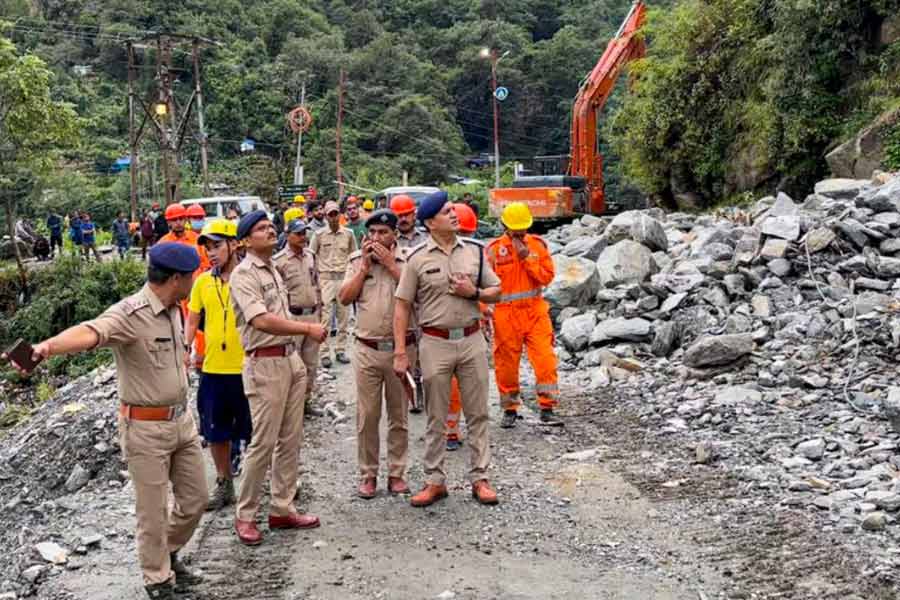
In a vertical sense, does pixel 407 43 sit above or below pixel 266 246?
above

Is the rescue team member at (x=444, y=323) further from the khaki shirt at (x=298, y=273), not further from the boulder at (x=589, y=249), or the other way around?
the boulder at (x=589, y=249)

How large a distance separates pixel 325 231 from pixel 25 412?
28.9 feet

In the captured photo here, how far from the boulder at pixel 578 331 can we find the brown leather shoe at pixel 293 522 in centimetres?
551

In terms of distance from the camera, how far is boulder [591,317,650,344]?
9992 millimetres

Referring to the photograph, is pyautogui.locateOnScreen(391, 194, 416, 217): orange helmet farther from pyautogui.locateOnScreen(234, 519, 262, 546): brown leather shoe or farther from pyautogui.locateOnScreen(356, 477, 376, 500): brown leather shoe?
pyautogui.locateOnScreen(234, 519, 262, 546): brown leather shoe

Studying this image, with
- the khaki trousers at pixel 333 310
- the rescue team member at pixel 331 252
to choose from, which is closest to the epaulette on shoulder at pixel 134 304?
the khaki trousers at pixel 333 310

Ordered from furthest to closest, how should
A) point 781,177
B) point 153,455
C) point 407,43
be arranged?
1. point 407,43
2. point 781,177
3. point 153,455

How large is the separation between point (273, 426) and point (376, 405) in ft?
2.99

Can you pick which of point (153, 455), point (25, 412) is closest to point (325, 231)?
point (153, 455)

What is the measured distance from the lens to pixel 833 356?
7.99 metres

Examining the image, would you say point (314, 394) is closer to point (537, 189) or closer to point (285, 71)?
point (537, 189)

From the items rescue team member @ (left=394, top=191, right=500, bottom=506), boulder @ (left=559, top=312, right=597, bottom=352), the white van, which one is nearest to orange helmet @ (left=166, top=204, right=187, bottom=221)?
rescue team member @ (left=394, top=191, right=500, bottom=506)

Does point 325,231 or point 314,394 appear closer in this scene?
point 314,394

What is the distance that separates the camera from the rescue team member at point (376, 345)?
577 cm
